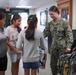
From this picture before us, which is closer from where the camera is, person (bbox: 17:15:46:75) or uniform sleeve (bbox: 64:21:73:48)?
person (bbox: 17:15:46:75)

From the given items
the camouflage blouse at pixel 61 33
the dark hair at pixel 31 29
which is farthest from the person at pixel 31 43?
the camouflage blouse at pixel 61 33

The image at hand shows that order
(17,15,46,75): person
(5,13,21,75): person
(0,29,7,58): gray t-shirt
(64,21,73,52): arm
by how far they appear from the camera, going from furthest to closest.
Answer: (5,13,21,75): person → (64,21,73,52): arm → (17,15,46,75): person → (0,29,7,58): gray t-shirt

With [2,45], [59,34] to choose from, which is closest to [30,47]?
[2,45]

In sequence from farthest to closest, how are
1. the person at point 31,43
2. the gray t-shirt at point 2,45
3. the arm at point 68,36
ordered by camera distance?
the arm at point 68,36 < the person at point 31,43 < the gray t-shirt at point 2,45

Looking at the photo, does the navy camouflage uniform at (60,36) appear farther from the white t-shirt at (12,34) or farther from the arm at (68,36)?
the white t-shirt at (12,34)

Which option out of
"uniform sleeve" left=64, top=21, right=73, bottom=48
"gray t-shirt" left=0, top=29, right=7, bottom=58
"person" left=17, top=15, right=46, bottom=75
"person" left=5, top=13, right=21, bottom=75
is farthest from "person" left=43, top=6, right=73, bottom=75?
"gray t-shirt" left=0, top=29, right=7, bottom=58

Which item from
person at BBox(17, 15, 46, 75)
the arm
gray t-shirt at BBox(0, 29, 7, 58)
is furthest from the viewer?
the arm

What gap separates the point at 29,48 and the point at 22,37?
211 millimetres

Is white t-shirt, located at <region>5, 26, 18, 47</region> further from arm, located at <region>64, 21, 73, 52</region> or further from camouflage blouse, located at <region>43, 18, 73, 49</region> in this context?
arm, located at <region>64, 21, 73, 52</region>

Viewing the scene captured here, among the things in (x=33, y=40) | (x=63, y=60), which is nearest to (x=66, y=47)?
(x=63, y=60)

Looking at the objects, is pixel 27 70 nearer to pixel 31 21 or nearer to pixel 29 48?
pixel 29 48

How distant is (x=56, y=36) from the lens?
10.8ft

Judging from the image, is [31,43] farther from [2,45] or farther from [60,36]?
[60,36]

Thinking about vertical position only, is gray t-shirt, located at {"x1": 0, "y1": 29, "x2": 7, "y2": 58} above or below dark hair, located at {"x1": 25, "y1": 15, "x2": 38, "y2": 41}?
below
